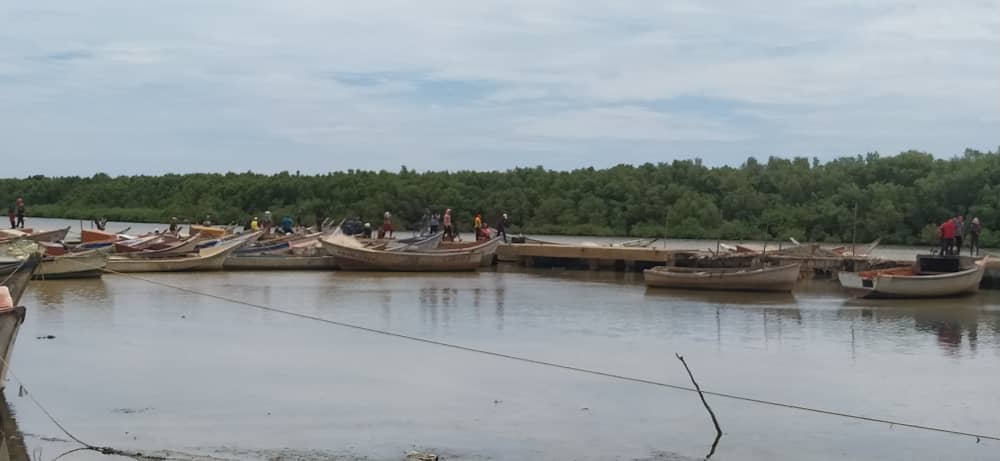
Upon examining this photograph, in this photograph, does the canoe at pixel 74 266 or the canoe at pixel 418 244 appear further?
the canoe at pixel 418 244

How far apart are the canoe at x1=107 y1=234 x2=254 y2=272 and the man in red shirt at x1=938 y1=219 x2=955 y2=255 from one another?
17.8m

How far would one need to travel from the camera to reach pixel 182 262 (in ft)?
103

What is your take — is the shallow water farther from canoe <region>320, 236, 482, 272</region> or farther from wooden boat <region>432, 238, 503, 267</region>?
wooden boat <region>432, 238, 503, 267</region>

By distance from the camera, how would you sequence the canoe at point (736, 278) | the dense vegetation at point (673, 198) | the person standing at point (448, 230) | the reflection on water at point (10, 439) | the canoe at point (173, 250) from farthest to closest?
1. the dense vegetation at point (673, 198)
2. the person standing at point (448, 230)
3. the canoe at point (173, 250)
4. the canoe at point (736, 278)
5. the reflection on water at point (10, 439)

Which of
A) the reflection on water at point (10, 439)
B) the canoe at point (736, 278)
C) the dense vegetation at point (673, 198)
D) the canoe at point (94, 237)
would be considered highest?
the dense vegetation at point (673, 198)

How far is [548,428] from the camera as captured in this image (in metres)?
12.9

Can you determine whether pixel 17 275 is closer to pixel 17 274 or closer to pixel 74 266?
pixel 17 274

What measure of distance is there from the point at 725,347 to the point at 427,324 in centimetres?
534

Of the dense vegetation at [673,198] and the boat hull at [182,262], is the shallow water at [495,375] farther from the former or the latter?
the dense vegetation at [673,198]

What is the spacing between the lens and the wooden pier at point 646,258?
102ft

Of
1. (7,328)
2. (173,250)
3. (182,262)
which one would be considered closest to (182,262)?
(182,262)

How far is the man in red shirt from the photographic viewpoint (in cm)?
2986

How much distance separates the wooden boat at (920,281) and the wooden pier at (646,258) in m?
2.99

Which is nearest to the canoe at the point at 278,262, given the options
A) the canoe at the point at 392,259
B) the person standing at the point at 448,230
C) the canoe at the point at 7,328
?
the canoe at the point at 392,259
